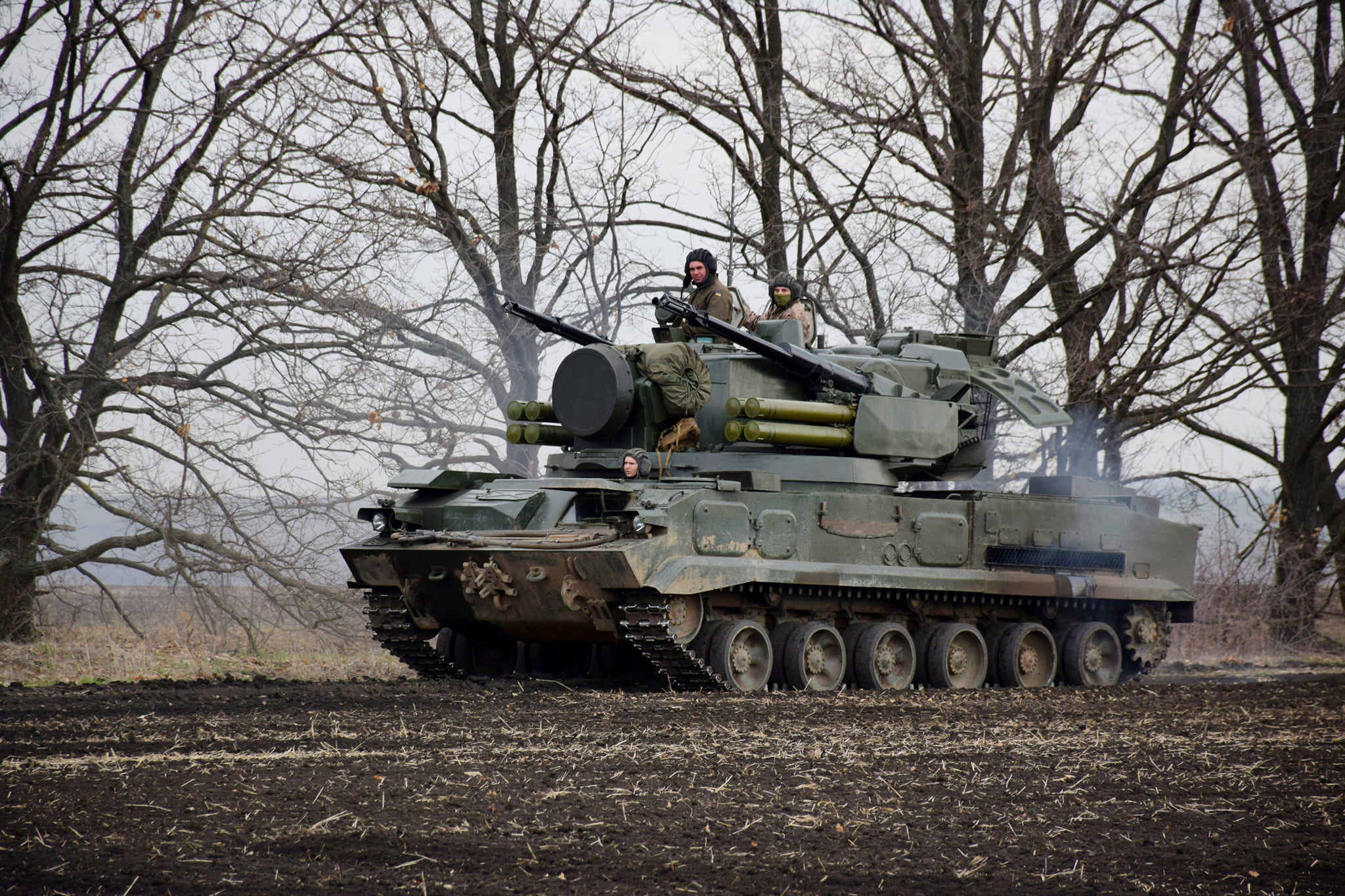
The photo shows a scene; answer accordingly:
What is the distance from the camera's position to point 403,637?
41.3 feet

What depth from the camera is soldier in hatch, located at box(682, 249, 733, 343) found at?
13188 mm

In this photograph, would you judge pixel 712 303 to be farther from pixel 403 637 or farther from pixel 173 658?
pixel 173 658

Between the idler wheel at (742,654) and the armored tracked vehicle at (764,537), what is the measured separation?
2 centimetres

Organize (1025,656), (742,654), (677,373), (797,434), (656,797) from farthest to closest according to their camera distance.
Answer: (1025,656), (797,434), (677,373), (742,654), (656,797)

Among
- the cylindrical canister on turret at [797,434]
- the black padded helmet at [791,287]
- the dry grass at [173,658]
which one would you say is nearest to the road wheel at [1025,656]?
the cylindrical canister on turret at [797,434]

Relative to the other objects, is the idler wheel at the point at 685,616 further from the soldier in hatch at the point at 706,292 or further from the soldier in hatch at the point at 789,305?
the soldier in hatch at the point at 789,305

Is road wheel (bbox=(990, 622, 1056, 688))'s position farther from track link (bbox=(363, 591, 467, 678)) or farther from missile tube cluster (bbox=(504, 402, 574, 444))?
track link (bbox=(363, 591, 467, 678))

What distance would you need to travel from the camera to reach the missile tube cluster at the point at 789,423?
11.8m

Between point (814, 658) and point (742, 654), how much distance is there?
0.81 metres

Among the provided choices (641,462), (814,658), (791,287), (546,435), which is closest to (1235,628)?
(791,287)

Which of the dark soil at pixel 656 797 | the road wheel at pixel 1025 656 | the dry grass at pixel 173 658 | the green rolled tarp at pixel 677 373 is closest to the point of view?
the dark soil at pixel 656 797

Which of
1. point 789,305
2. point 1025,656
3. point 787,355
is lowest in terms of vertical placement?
point 1025,656

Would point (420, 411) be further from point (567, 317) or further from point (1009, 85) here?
point (1009, 85)

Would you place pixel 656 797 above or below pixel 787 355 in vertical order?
below
